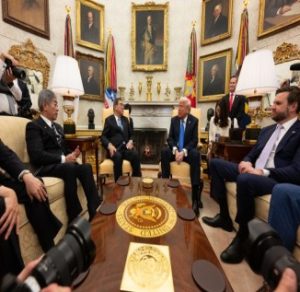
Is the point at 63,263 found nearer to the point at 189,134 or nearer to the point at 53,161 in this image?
the point at 53,161

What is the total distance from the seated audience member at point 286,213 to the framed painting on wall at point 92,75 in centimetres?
373

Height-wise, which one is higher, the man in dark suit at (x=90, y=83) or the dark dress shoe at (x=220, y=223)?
the man in dark suit at (x=90, y=83)

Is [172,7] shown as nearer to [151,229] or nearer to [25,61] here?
[25,61]

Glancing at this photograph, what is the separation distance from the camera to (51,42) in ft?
11.3

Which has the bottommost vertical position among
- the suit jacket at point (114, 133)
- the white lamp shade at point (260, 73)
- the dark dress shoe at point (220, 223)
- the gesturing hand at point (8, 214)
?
the dark dress shoe at point (220, 223)

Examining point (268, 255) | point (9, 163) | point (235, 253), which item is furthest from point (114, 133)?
point (268, 255)

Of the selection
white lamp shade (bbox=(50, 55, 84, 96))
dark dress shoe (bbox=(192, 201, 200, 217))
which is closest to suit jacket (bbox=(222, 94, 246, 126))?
dark dress shoe (bbox=(192, 201, 200, 217))

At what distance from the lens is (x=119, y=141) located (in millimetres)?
2627

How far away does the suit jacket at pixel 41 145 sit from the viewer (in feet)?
5.22

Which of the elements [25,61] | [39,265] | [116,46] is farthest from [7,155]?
[116,46]

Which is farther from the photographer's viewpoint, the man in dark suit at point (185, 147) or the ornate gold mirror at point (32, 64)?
the ornate gold mirror at point (32, 64)

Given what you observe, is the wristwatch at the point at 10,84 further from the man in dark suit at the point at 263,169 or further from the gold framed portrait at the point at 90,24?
the gold framed portrait at the point at 90,24

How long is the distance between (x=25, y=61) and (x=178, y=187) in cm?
312

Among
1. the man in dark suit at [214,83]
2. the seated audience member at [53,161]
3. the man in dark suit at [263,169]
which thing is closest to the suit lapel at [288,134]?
the man in dark suit at [263,169]
